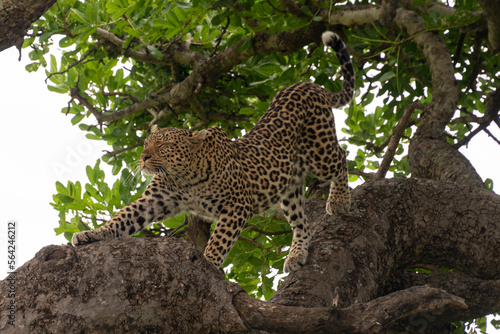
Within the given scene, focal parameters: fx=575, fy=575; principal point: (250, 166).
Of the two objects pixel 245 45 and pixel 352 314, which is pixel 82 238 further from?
pixel 245 45

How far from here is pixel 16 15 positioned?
3.84 meters

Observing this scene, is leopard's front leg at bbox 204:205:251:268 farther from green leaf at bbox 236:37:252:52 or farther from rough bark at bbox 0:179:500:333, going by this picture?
green leaf at bbox 236:37:252:52

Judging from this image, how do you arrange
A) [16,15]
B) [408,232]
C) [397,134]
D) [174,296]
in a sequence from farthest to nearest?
1. [397,134]
2. [408,232]
3. [16,15]
4. [174,296]

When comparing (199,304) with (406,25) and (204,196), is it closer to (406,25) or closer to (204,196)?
(204,196)

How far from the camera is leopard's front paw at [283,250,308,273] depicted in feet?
16.0

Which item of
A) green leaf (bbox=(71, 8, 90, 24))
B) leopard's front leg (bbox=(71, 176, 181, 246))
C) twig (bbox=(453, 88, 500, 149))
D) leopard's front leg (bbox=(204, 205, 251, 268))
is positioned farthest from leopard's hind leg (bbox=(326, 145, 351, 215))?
green leaf (bbox=(71, 8, 90, 24))

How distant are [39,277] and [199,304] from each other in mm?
922

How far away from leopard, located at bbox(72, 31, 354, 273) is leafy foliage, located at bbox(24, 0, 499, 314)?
0.74 m

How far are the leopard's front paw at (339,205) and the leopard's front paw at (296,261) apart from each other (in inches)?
19.3

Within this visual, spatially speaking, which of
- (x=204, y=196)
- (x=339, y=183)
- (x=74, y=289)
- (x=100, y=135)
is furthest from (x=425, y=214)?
(x=100, y=135)

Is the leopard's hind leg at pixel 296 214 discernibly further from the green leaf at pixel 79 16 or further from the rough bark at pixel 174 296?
the green leaf at pixel 79 16

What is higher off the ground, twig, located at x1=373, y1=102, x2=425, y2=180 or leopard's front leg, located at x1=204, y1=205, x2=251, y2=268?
twig, located at x1=373, y1=102, x2=425, y2=180

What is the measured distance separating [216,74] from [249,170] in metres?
2.15

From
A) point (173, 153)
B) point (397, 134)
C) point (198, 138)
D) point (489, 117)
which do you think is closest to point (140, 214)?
point (173, 153)
